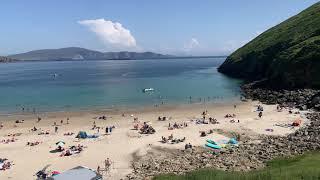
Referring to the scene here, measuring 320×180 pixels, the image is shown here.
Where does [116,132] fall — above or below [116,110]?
above

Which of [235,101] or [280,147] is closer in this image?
[280,147]

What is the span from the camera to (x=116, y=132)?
56438mm

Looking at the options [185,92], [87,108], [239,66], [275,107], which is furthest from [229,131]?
[239,66]

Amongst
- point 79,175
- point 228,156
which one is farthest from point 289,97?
point 79,175

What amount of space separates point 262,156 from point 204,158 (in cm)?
538

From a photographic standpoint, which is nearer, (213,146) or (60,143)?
(213,146)

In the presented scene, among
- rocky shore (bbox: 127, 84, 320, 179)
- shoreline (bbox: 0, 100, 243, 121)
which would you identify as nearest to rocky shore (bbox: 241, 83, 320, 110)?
shoreline (bbox: 0, 100, 243, 121)

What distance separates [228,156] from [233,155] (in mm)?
561

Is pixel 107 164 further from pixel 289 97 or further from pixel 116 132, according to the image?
pixel 289 97

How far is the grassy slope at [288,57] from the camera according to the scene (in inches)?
3526

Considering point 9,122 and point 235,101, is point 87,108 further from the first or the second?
point 235,101

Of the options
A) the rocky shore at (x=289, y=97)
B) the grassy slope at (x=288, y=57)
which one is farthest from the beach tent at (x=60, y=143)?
the grassy slope at (x=288, y=57)

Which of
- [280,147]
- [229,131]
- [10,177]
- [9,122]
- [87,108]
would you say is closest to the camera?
[10,177]

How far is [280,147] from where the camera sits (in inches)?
1699
